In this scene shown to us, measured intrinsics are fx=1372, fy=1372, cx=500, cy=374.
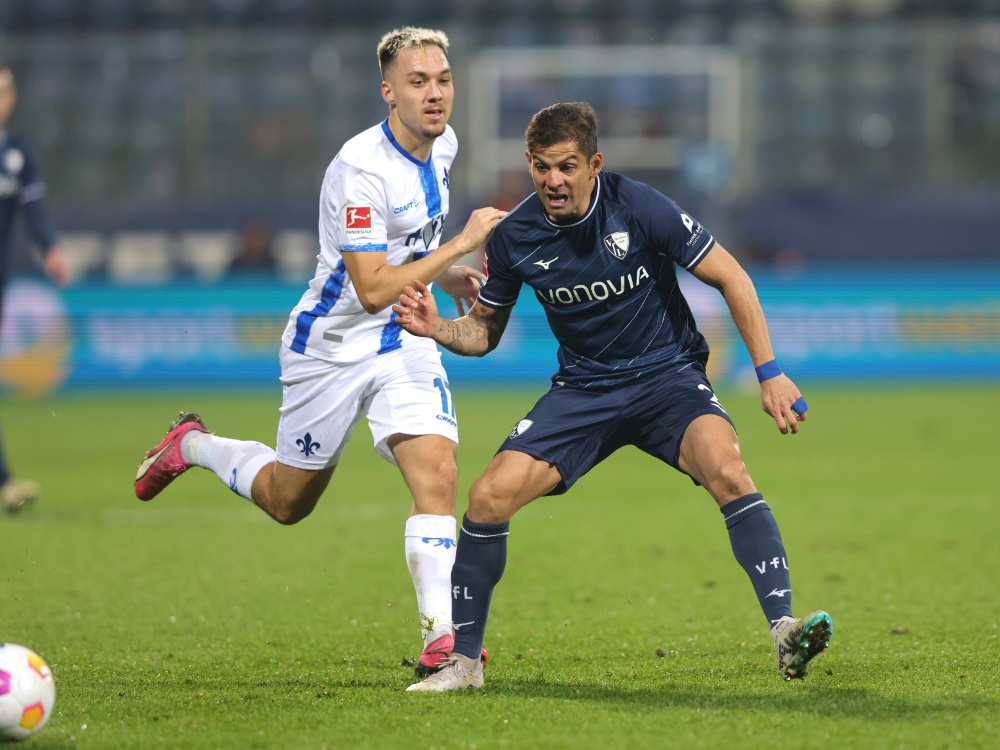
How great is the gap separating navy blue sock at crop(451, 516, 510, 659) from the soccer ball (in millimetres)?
1452

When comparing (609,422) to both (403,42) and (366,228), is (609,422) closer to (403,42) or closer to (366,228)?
(366,228)

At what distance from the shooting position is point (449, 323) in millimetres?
5195

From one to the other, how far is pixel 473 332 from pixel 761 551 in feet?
4.48

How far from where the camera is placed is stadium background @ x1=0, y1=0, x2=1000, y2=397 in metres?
16.7

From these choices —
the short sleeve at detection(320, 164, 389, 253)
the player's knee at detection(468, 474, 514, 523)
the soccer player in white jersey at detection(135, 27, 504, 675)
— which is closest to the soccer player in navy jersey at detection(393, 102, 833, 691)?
the player's knee at detection(468, 474, 514, 523)

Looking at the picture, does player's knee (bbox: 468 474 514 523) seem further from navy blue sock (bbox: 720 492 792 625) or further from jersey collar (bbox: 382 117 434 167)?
jersey collar (bbox: 382 117 434 167)

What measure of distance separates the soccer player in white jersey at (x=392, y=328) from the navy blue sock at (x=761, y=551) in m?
1.13

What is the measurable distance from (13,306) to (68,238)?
1729 millimetres

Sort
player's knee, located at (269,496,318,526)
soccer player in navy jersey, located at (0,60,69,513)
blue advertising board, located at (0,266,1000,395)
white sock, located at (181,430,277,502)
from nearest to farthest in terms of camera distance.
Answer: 1. player's knee, located at (269,496,318,526)
2. white sock, located at (181,430,277,502)
3. soccer player in navy jersey, located at (0,60,69,513)
4. blue advertising board, located at (0,266,1000,395)

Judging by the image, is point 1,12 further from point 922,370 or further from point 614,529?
point 614,529

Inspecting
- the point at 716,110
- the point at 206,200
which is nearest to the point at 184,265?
the point at 206,200

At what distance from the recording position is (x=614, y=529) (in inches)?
350

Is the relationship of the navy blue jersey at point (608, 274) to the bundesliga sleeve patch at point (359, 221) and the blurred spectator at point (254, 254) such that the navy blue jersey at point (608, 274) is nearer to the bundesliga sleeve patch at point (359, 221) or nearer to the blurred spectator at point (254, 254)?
the bundesliga sleeve patch at point (359, 221)

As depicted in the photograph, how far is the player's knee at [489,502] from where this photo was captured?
4.95 meters
